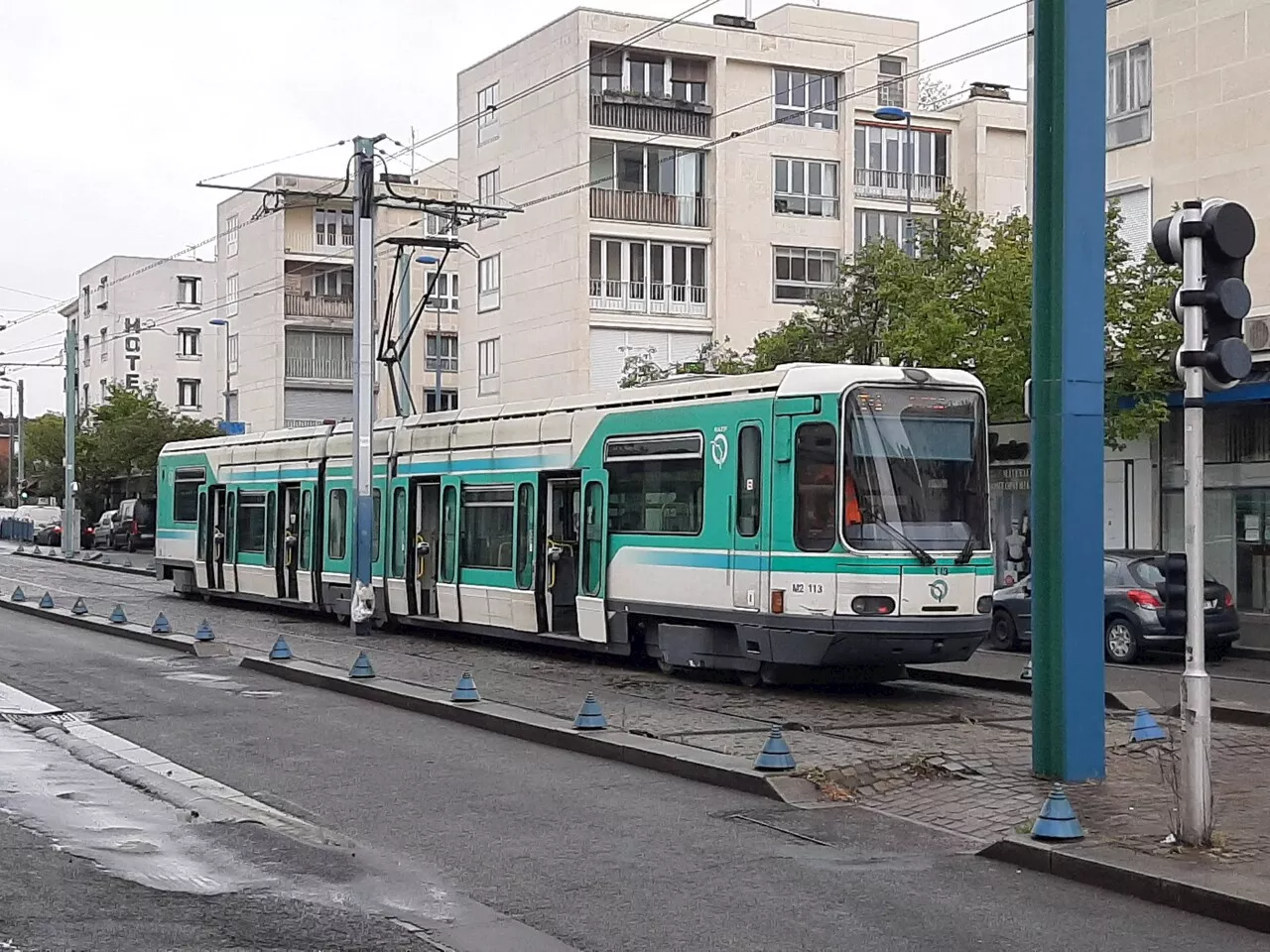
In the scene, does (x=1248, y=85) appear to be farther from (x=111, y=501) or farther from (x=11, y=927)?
(x=111, y=501)

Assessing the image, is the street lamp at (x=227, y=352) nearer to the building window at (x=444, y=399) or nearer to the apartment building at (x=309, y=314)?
the apartment building at (x=309, y=314)

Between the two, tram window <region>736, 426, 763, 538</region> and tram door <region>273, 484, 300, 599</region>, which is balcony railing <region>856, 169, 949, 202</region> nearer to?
tram door <region>273, 484, 300, 599</region>

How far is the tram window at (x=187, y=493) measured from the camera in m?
32.3

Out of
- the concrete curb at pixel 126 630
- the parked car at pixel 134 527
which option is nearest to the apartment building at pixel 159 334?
the parked car at pixel 134 527

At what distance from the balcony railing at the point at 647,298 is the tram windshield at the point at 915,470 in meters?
32.6

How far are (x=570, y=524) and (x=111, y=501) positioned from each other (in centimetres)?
6134

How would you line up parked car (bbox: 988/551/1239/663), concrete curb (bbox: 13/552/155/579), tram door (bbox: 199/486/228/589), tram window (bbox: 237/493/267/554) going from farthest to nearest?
concrete curb (bbox: 13/552/155/579)
tram door (bbox: 199/486/228/589)
tram window (bbox: 237/493/267/554)
parked car (bbox: 988/551/1239/663)

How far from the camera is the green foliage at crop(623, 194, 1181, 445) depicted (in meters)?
26.7

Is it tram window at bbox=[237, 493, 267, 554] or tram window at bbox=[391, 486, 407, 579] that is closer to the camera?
tram window at bbox=[391, 486, 407, 579]

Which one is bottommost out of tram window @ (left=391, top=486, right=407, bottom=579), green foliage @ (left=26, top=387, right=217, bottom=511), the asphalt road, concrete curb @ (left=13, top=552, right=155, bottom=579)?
the asphalt road

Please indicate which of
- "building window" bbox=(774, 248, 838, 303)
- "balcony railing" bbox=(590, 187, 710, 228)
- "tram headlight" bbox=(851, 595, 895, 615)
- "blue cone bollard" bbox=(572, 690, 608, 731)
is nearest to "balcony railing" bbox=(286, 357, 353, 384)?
"balcony railing" bbox=(590, 187, 710, 228)

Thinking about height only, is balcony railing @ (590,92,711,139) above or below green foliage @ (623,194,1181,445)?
above

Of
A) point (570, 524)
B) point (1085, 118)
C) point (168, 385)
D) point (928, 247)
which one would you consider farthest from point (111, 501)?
point (1085, 118)

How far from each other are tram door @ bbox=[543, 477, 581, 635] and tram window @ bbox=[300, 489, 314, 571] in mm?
8010
